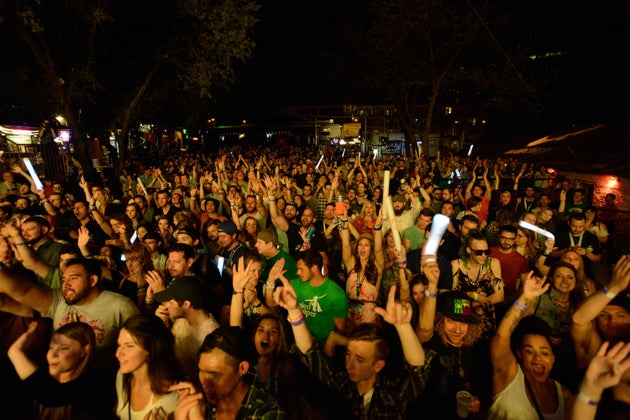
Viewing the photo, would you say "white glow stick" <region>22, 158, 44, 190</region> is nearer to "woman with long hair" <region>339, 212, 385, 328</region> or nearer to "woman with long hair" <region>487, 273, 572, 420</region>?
"woman with long hair" <region>339, 212, 385, 328</region>

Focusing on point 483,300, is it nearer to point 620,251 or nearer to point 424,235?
point 424,235

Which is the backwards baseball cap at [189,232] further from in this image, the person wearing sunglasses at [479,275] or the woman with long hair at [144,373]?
the person wearing sunglasses at [479,275]

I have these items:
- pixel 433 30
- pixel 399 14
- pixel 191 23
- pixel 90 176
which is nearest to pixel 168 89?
pixel 191 23

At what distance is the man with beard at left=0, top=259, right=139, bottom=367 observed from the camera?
312 cm

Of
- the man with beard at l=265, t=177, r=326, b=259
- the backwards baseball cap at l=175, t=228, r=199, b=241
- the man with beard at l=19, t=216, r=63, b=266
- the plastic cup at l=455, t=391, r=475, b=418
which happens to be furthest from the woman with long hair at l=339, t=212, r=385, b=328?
the man with beard at l=19, t=216, r=63, b=266

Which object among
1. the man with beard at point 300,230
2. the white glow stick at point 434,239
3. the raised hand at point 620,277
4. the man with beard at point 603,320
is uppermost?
the white glow stick at point 434,239

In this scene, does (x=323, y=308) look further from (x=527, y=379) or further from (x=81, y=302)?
(x=81, y=302)

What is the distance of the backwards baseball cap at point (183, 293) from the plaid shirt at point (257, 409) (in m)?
0.99

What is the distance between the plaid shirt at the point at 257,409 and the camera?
226cm

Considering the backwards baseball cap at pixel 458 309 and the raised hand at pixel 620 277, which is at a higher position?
the raised hand at pixel 620 277

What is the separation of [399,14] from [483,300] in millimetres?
20333

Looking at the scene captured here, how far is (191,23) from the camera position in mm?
15094

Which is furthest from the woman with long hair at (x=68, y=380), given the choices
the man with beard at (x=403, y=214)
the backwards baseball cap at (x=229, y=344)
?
the man with beard at (x=403, y=214)

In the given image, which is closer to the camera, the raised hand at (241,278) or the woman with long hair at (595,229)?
the raised hand at (241,278)
